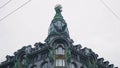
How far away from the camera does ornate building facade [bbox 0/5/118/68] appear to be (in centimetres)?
4334

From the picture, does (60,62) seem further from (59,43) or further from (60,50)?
(59,43)

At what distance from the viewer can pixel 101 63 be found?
5091 cm

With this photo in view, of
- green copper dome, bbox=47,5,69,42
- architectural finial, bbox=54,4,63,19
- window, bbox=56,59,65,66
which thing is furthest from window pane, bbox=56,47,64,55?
architectural finial, bbox=54,4,63,19

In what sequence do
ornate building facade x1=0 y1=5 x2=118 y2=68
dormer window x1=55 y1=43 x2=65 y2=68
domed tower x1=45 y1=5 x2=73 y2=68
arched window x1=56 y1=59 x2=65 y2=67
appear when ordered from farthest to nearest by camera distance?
ornate building facade x1=0 y1=5 x2=118 y2=68
domed tower x1=45 y1=5 x2=73 y2=68
dormer window x1=55 y1=43 x2=65 y2=68
arched window x1=56 y1=59 x2=65 y2=67

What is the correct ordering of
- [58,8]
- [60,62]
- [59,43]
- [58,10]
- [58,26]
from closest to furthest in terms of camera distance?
[60,62] → [59,43] → [58,26] → [58,8] → [58,10]

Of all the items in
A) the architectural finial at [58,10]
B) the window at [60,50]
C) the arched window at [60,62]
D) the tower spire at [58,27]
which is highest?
→ the architectural finial at [58,10]

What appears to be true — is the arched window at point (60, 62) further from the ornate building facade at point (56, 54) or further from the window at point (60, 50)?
the window at point (60, 50)

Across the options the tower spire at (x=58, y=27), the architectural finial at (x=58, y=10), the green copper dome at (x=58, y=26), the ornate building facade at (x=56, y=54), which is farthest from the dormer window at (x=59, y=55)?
the architectural finial at (x=58, y=10)

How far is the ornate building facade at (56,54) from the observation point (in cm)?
4334

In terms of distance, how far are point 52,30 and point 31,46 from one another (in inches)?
185

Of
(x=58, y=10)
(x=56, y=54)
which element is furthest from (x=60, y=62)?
(x=58, y=10)

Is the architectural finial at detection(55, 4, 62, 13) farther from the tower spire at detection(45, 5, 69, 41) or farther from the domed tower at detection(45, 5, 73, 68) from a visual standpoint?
the domed tower at detection(45, 5, 73, 68)

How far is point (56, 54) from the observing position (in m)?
43.5

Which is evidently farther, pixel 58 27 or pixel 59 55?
pixel 58 27
